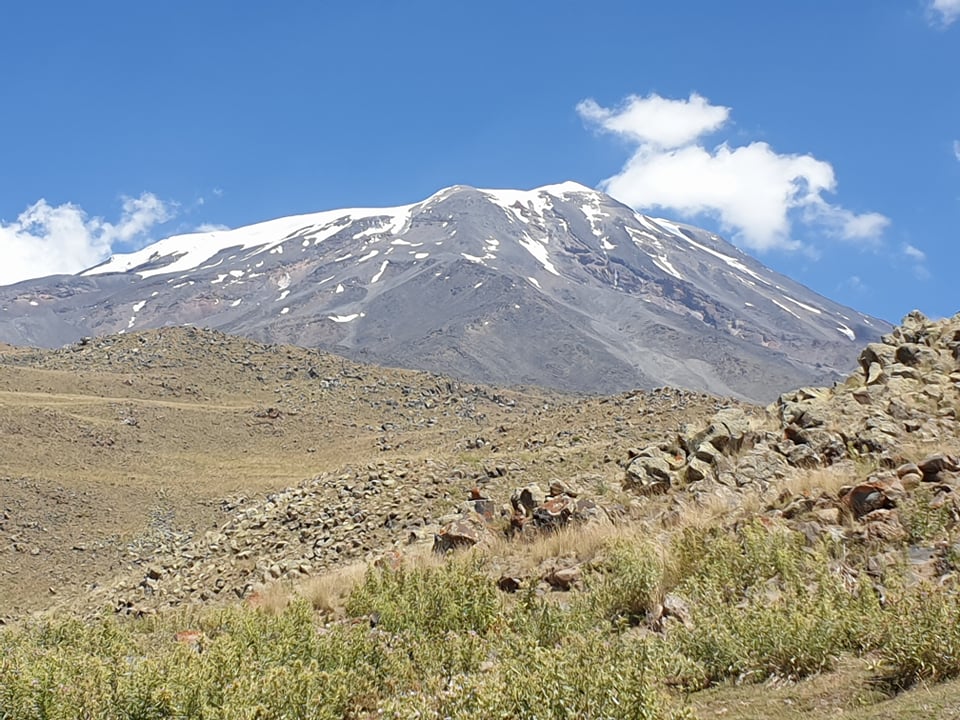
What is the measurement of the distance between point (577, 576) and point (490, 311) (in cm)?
11727

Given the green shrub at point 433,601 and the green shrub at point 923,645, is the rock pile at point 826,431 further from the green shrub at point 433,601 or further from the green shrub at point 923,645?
the green shrub at point 923,645

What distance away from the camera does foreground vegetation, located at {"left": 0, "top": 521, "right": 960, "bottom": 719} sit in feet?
12.9

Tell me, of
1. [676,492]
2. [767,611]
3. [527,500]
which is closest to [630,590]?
[767,611]

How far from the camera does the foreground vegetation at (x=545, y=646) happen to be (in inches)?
155

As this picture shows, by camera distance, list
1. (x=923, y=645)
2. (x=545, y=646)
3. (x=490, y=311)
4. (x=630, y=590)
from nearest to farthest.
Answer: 1. (x=923, y=645)
2. (x=545, y=646)
3. (x=630, y=590)
4. (x=490, y=311)

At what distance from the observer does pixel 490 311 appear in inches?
4887

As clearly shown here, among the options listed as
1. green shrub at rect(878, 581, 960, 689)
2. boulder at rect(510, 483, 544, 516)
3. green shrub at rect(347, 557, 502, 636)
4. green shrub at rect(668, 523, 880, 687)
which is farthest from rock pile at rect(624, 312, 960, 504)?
green shrub at rect(878, 581, 960, 689)

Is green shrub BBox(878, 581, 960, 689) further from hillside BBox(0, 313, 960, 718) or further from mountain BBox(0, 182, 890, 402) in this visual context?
mountain BBox(0, 182, 890, 402)

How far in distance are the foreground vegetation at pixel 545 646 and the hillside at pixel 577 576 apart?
0.02 metres

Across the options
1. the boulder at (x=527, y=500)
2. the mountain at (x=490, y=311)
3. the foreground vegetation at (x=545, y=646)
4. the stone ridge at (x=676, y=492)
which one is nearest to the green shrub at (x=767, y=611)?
the foreground vegetation at (x=545, y=646)

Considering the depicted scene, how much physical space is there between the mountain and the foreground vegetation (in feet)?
298

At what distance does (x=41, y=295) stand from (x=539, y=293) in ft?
366

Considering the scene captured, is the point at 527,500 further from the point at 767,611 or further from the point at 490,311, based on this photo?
the point at 490,311

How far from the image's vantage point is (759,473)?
9.30 m
